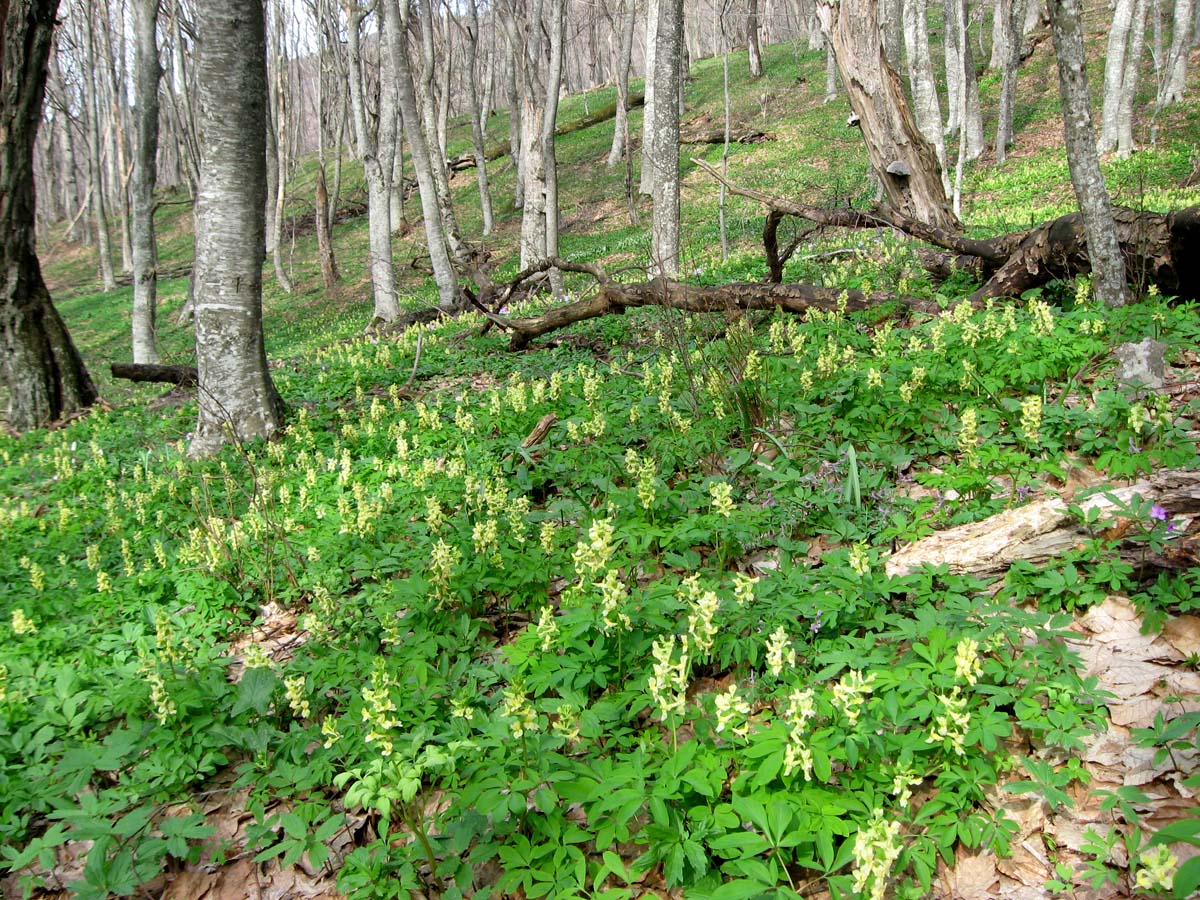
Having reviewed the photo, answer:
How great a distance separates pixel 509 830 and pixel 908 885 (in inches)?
46.0

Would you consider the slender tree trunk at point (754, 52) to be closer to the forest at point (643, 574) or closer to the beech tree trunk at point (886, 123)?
the forest at point (643, 574)

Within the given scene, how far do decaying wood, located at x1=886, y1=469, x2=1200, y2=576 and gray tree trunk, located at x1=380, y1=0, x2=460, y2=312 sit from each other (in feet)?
36.1

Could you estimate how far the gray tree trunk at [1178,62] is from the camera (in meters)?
16.6

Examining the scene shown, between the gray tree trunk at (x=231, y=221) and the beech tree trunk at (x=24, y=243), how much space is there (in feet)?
12.2

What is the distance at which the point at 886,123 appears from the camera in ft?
26.2

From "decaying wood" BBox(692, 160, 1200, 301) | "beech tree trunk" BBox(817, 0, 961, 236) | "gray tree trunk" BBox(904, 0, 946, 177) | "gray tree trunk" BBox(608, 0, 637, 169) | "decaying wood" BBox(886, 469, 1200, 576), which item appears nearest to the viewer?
"decaying wood" BBox(886, 469, 1200, 576)

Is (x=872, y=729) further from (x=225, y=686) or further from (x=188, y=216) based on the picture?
(x=188, y=216)

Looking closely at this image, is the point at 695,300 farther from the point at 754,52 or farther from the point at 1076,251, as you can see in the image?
the point at 754,52

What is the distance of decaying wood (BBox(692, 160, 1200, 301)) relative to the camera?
196 inches

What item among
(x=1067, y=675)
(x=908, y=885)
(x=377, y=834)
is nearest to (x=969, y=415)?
(x=1067, y=675)

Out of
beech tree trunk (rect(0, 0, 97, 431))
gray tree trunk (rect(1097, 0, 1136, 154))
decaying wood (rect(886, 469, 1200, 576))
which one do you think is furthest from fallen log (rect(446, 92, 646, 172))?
decaying wood (rect(886, 469, 1200, 576))

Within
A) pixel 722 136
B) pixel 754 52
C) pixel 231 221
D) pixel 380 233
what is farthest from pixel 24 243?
pixel 754 52

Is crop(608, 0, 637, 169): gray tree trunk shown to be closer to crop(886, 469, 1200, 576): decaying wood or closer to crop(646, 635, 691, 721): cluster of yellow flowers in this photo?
crop(886, 469, 1200, 576): decaying wood

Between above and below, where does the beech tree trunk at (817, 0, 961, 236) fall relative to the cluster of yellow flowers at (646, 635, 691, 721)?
above
